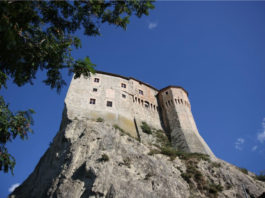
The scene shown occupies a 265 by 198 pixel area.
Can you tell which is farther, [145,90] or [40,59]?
[145,90]

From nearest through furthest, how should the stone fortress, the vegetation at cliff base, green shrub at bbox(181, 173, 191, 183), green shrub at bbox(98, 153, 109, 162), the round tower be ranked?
1. the vegetation at cliff base
2. green shrub at bbox(98, 153, 109, 162)
3. green shrub at bbox(181, 173, 191, 183)
4. the round tower
5. the stone fortress

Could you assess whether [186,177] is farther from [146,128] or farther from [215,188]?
[146,128]

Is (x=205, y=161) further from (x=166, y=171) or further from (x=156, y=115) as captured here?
(x=156, y=115)

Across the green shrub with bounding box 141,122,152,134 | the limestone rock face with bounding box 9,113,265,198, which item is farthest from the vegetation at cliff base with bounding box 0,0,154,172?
the green shrub with bounding box 141,122,152,134

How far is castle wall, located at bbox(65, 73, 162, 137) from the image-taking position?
2255cm

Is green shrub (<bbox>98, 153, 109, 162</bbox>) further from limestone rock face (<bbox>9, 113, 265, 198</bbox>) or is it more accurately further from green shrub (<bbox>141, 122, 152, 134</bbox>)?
green shrub (<bbox>141, 122, 152, 134</bbox>)

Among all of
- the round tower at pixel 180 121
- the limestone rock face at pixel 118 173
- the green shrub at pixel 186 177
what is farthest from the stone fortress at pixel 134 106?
the green shrub at pixel 186 177

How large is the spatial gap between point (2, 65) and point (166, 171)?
13263 mm

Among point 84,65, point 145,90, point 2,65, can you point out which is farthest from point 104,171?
point 145,90

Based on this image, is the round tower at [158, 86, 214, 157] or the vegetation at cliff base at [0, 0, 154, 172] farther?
the round tower at [158, 86, 214, 157]

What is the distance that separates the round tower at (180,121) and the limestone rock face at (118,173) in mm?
3932

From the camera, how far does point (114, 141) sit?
1652 cm

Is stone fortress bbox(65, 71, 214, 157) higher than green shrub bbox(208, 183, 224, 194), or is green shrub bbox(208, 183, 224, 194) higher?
stone fortress bbox(65, 71, 214, 157)

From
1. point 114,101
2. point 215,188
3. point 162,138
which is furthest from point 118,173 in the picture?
point 114,101
